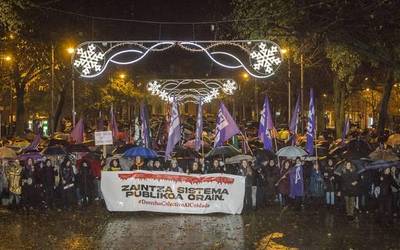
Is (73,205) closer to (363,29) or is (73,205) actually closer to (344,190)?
(344,190)

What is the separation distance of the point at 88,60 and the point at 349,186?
8.78 meters

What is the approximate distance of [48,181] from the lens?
59.7 ft

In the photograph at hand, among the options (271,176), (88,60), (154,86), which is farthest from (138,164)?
(154,86)

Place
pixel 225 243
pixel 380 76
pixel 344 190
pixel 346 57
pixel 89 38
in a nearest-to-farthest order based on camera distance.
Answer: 1. pixel 225 243
2. pixel 344 190
3. pixel 346 57
4. pixel 89 38
5. pixel 380 76

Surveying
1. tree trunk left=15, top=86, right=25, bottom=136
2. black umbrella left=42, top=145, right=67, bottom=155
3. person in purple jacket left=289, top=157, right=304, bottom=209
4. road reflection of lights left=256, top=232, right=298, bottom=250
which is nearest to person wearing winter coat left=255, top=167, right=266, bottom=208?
person in purple jacket left=289, top=157, right=304, bottom=209

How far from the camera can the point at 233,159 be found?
64.1ft

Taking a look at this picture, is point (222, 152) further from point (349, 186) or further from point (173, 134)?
point (349, 186)

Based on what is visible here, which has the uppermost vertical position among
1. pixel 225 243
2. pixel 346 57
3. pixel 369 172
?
pixel 346 57

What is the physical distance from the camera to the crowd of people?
700 inches

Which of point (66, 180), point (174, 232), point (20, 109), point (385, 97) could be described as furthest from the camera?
point (20, 109)

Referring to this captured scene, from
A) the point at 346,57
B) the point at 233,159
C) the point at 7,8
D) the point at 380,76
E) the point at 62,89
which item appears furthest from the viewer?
the point at 62,89

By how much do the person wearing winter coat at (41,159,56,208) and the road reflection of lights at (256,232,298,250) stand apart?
739 cm

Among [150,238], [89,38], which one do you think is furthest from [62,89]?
[150,238]

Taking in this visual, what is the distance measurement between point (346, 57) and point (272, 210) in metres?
8.16
